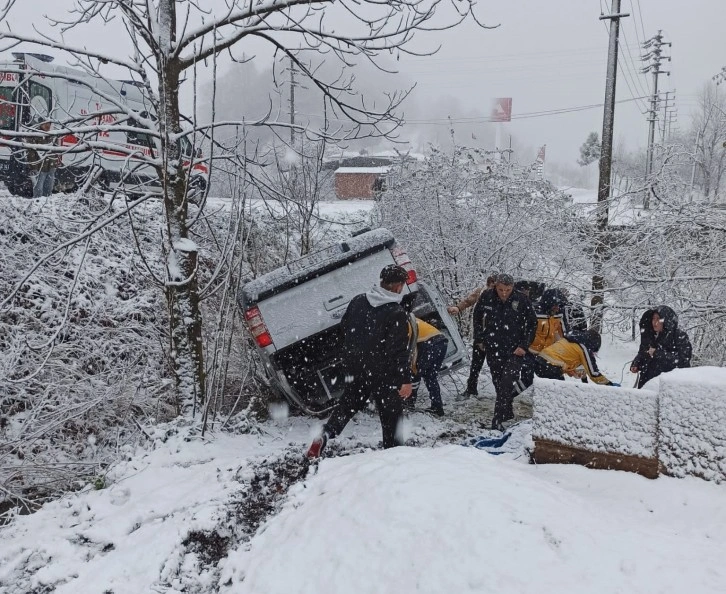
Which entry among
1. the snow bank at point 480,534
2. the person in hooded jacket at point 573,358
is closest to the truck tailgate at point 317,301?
the snow bank at point 480,534

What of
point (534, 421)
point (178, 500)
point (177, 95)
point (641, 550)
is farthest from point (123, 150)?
point (641, 550)

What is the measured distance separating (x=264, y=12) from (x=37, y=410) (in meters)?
4.20

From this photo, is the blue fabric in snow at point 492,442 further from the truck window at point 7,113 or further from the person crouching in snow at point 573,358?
the truck window at point 7,113

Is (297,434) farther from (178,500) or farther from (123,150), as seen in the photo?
(123,150)

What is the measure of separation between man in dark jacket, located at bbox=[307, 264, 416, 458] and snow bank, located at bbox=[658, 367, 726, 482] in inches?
71.0

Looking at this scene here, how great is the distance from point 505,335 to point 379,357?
7.20 feet

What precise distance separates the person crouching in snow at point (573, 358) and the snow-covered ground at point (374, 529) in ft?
5.61

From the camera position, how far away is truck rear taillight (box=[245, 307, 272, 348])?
530 cm

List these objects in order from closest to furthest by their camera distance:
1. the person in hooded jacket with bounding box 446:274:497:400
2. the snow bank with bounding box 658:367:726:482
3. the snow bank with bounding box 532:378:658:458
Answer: the snow bank with bounding box 658:367:726:482 < the snow bank with bounding box 532:378:658:458 < the person in hooded jacket with bounding box 446:274:497:400

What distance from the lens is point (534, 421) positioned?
12.8 ft

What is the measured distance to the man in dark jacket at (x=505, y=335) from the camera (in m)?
5.68

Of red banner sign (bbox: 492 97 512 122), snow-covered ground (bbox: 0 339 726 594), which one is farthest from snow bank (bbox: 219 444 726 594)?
red banner sign (bbox: 492 97 512 122)

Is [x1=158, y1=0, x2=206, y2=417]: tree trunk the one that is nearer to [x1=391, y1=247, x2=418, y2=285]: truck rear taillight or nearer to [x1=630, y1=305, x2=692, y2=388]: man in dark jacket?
[x1=391, y1=247, x2=418, y2=285]: truck rear taillight

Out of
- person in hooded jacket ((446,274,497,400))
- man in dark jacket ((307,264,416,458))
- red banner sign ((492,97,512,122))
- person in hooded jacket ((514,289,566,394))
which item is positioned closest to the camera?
man in dark jacket ((307,264,416,458))
